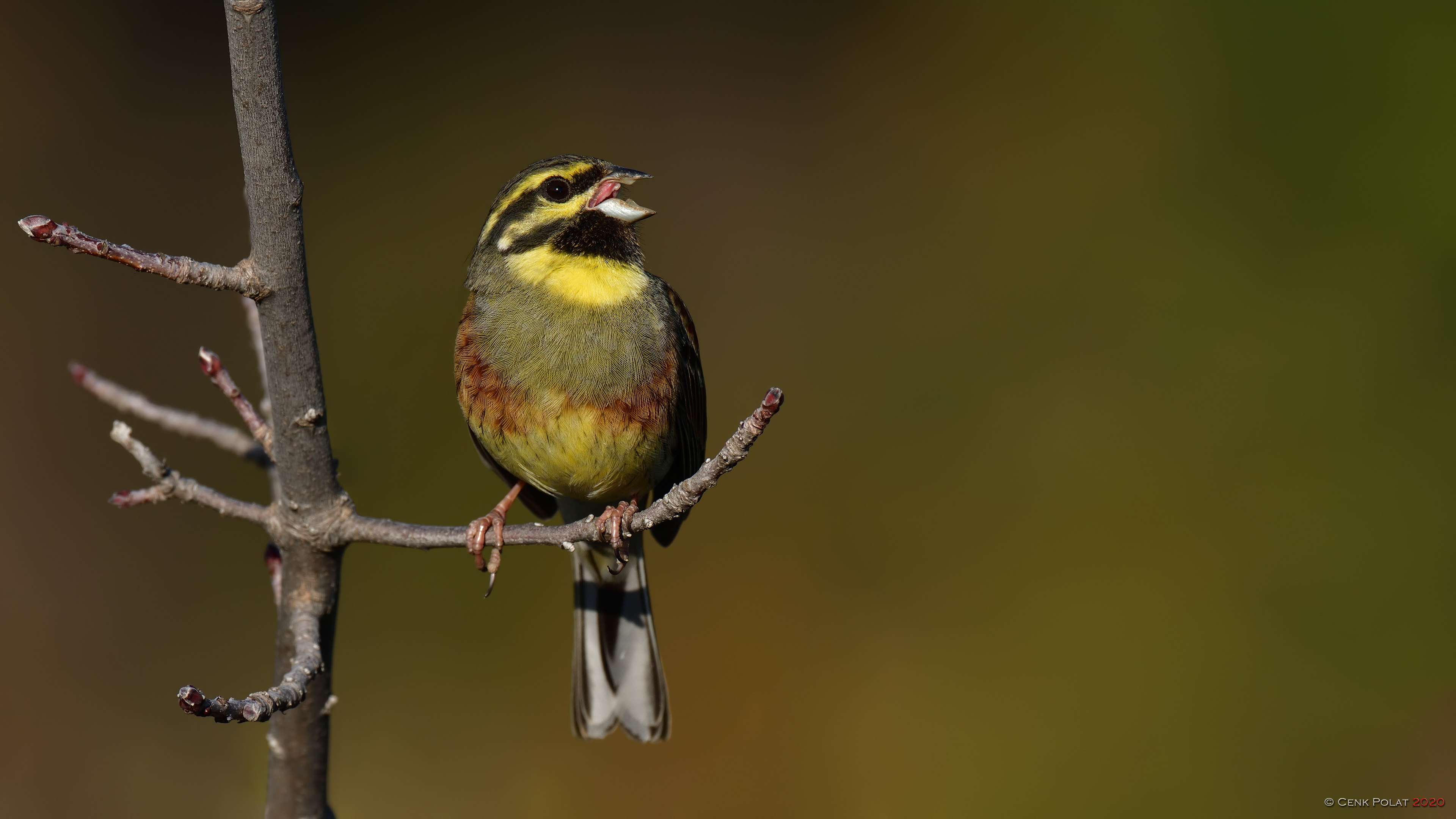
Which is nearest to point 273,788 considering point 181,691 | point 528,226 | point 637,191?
point 181,691

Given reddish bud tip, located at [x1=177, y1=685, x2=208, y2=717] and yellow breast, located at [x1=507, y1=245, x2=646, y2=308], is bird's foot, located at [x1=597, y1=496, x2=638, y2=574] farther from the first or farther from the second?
reddish bud tip, located at [x1=177, y1=685, x2=208, y2=717]

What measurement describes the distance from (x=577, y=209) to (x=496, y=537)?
0.98 metres

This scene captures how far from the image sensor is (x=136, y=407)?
115 inches

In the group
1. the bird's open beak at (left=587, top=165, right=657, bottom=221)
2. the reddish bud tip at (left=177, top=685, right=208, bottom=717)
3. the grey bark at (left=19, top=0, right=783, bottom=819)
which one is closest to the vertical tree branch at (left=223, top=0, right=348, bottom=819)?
the grey bark at (left=19, top=0, right=783, bottom=819)

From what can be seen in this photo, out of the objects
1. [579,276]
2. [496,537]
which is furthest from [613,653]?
[579,276]

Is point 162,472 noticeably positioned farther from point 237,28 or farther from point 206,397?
point 206,397

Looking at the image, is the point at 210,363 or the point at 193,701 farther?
the point at 210,363

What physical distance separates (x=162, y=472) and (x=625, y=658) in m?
1.65

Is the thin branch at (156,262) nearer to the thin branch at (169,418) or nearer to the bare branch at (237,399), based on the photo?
the bare branch at (237,399)

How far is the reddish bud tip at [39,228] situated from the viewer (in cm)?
166

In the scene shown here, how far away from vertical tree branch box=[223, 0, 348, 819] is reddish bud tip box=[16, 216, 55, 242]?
12.0 inches

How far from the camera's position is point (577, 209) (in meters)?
3.05

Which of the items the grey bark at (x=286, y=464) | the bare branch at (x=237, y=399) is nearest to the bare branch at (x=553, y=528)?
the grey bark at (x=286, y=464)

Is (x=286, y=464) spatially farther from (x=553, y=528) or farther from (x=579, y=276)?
(x=579, y=276)
